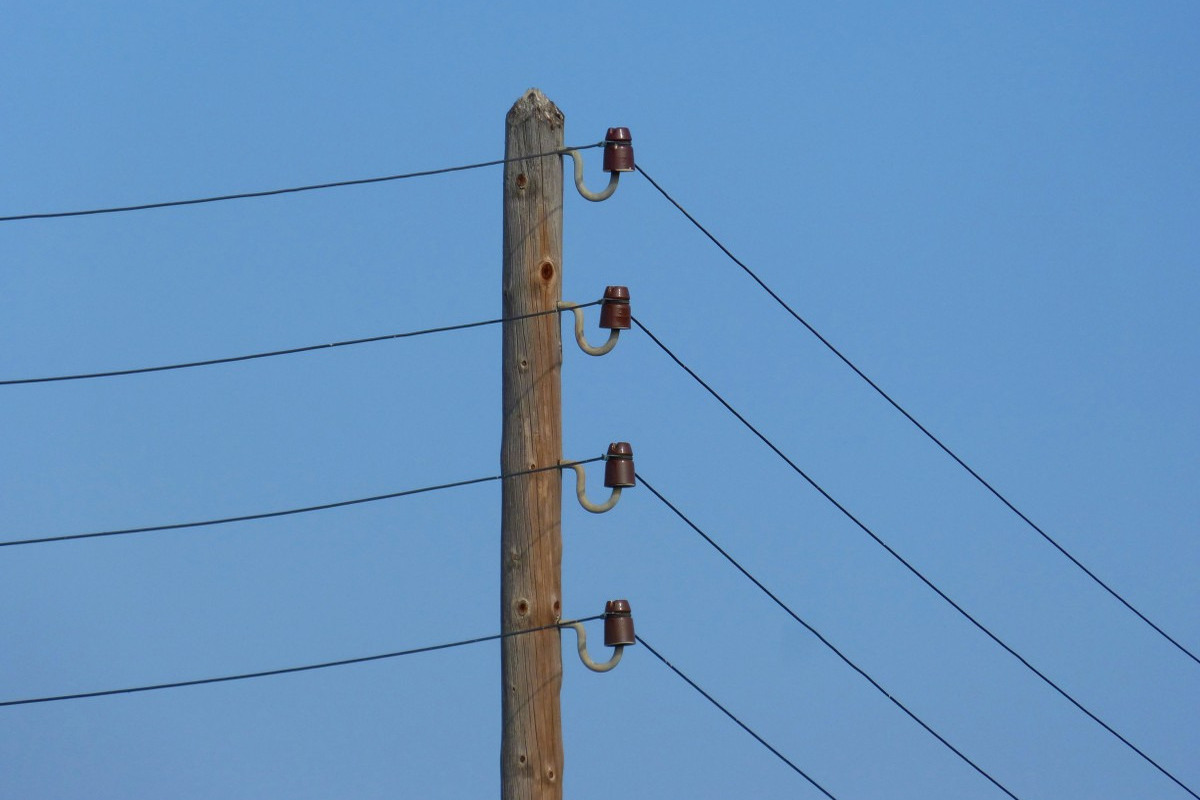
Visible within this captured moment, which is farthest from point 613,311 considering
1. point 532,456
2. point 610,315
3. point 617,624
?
point 617,624

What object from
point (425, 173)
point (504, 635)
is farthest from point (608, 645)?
point (425, 173)

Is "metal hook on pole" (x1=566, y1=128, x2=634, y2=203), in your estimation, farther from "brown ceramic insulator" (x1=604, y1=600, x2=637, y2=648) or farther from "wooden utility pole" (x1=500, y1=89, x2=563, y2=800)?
"brown ceramic insulator" (x1=604, y1=600, x2=637, y2=648)

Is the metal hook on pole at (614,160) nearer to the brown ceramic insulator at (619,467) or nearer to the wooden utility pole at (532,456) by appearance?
the wooden utility pole at (532,456)

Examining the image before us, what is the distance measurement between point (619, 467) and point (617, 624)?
0.74m

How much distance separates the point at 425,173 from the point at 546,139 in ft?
3.86

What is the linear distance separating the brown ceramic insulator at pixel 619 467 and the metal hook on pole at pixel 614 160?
121 centimetres

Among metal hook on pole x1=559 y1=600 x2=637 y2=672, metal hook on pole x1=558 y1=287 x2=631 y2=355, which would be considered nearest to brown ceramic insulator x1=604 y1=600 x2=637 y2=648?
metal hook on pole x1=559 y1=600 x2=637 y2=672

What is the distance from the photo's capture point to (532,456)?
830cm

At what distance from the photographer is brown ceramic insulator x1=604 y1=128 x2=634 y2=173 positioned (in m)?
8.64

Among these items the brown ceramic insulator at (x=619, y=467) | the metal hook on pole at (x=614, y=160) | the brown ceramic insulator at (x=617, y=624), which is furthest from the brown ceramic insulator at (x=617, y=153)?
the brown ceramic insulator at (x=617, y=624)

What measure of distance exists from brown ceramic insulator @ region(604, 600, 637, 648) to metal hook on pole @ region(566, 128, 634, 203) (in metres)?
1.95

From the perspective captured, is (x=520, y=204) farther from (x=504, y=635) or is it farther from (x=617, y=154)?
(x=504, y=635)

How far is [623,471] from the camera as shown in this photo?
8.45 metres

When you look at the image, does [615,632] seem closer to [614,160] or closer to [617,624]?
[617,624]
